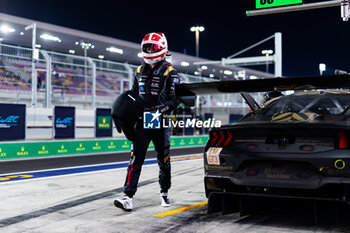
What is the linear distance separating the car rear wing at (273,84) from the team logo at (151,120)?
572mm

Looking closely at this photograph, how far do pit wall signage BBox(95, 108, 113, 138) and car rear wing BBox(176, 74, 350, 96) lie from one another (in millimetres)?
11247

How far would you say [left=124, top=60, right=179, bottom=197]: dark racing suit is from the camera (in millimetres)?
4668

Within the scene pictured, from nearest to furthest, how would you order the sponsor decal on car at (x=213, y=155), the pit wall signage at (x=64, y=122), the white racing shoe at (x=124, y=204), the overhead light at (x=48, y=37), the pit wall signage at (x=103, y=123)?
the sponsor decal on car at (x=213, y=155) → the white racing shoe at (x=124, y=204) → the pit wall signage at (x=64, y=122) → the pit wall signage at (x=103, y=123) → the overhead light at (x=48, y=37)

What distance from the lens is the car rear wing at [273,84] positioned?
344 centimetres

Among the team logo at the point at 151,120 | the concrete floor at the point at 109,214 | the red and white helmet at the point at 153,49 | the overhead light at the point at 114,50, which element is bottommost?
the concrete floor at the point at 109,214

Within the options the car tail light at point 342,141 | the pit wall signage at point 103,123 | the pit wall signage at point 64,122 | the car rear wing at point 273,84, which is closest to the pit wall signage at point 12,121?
the pit wall signage at point 64,122

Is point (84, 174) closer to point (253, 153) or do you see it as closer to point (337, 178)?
point (253, 153)

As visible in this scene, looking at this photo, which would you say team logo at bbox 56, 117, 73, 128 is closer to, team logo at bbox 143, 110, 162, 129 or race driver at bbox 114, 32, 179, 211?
race driver at bbox 114, 32, 179, 211

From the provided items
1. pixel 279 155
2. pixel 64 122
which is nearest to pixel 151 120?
pixel 279 155

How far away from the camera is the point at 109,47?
30.8 metres

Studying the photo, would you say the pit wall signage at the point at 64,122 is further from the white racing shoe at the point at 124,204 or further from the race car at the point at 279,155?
the race car at the point at 279,155

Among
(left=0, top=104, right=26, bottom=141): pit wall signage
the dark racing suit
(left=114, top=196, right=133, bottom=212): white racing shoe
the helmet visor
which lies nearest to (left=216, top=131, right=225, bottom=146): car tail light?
the dark racing suit

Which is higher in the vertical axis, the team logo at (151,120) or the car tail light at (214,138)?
the team logo at (151,120)

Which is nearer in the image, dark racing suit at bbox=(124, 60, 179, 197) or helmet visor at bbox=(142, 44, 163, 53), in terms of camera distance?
dark racing suit at bbox=(124, 60, 179, 197)
